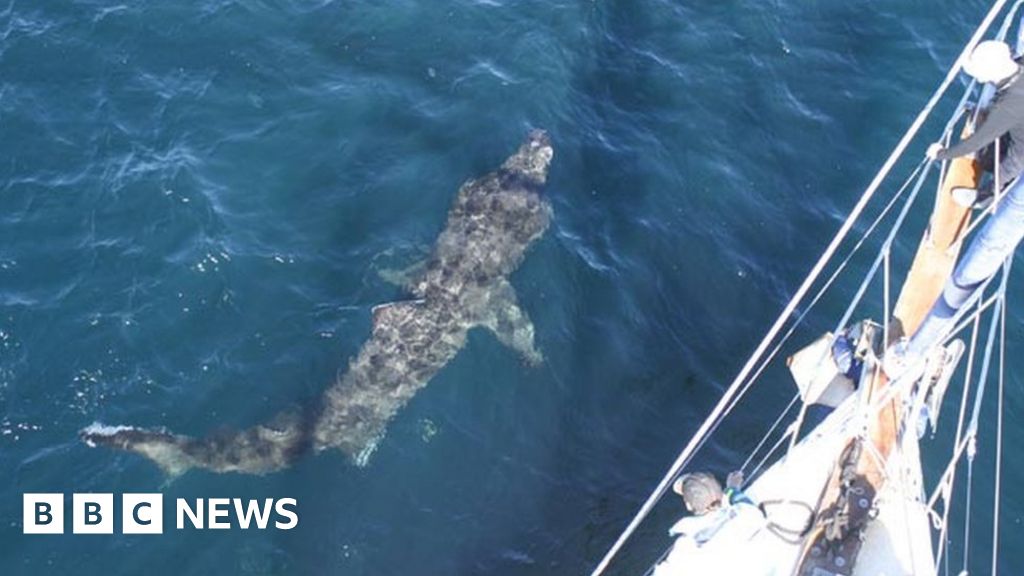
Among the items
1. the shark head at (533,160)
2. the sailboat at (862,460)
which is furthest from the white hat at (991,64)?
the shark head at (533,160)

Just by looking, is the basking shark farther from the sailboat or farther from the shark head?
the sailboat

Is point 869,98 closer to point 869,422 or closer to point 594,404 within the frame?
point 594,404

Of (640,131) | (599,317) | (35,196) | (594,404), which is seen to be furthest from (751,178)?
(35,196)

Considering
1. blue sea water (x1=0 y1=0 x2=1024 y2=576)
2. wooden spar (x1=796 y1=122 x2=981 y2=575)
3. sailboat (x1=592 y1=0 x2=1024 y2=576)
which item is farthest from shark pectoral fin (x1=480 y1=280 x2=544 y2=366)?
wooden spar (x1=796 y1=122 x2=981 y2=575)

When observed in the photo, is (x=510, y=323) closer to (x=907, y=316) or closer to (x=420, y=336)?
→ (x=420, y=336)

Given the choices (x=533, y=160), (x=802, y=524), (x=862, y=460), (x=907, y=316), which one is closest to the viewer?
(x=907, y=316)

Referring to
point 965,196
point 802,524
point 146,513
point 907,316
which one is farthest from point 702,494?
point 146,513
